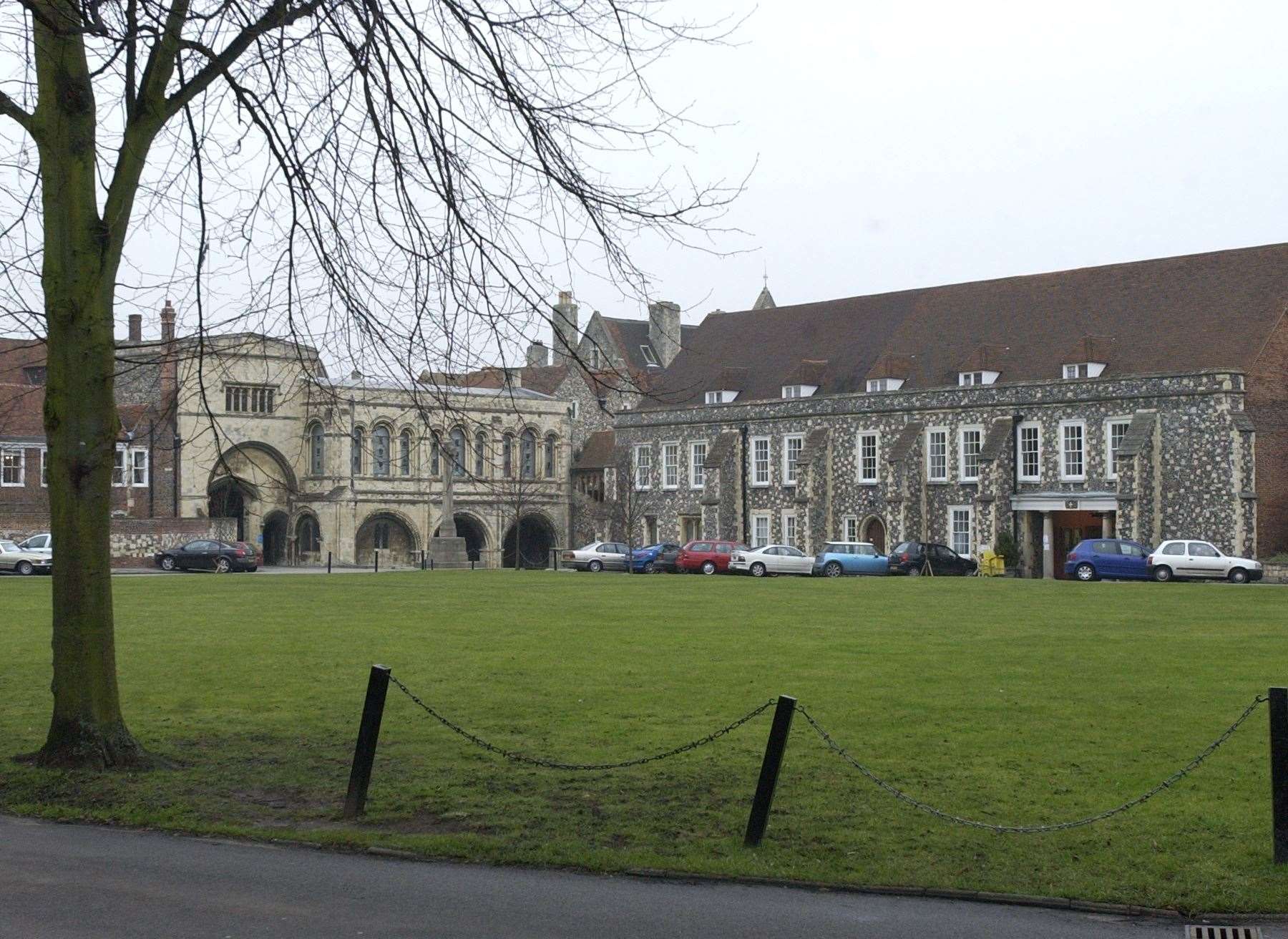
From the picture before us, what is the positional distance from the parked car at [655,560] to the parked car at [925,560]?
935 cm

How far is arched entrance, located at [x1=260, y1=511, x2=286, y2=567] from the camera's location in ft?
251

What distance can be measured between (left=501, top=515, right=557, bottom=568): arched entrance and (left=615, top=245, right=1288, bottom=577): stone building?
7.96 metres

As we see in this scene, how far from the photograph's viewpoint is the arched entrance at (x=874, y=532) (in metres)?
66.2

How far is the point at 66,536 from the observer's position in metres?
12.0

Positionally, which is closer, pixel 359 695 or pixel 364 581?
pixel 359 695

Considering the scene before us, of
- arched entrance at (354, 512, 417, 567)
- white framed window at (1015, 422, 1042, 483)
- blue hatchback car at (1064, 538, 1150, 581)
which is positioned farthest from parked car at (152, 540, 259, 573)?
blue hatchback car at (1064, 538, 1150, 581)

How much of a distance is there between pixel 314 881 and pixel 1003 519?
177ft

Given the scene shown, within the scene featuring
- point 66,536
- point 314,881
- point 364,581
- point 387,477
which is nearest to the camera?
point 314,881

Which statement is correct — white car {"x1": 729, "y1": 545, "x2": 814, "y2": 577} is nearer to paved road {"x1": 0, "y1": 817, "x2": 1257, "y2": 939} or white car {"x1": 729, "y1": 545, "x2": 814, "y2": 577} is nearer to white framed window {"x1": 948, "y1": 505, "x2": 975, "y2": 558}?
white framed window {"x1": 948, "y1": 505, "x2": 975, "y2": 558}

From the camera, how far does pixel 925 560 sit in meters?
55.2

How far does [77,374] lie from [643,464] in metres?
64.9

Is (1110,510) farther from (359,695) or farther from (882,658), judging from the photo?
(359,695)

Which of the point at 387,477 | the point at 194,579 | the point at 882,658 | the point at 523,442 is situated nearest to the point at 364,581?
the point at 194,579

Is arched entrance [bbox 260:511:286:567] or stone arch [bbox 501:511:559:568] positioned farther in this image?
stone arch [bbox 501:511:559:568]
